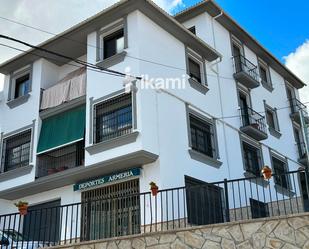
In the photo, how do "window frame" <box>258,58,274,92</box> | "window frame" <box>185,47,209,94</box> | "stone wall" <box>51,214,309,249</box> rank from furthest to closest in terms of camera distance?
"window frame" <box>258,58,274,92</box> → "window frame" <box>185,47,209,94</box> → "stone wall" <box>51,214,309,249</box>

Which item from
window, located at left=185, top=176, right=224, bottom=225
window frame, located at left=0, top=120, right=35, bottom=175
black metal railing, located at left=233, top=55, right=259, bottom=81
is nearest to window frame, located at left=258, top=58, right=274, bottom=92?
black metal railing, located at left=233, top=55, right=259, bottom=81

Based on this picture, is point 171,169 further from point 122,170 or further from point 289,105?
point 289,105

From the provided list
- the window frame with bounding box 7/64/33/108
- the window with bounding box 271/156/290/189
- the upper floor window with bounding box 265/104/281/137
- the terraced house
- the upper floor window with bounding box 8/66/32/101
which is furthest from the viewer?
the upper floor window with bounding box 265/104/281/137

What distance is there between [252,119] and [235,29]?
452cm

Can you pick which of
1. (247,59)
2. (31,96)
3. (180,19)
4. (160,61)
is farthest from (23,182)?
(247,59)

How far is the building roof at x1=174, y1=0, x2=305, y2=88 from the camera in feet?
64.9

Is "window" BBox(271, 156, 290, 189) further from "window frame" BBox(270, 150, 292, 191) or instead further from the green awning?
the green awning

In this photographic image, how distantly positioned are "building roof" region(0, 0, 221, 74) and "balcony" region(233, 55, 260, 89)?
1.83 m

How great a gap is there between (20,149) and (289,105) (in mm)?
15050

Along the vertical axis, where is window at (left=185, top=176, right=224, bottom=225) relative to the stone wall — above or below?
above

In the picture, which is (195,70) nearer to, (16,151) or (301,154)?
(16,151)

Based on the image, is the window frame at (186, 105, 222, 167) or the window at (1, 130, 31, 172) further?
the window at (1, 130, 31, 172)

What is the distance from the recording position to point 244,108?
2020 cm

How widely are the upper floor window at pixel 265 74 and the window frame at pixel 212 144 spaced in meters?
6.97
